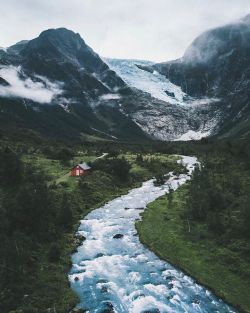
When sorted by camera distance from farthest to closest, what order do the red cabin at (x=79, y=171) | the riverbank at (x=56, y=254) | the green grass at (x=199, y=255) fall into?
the red cabin at (x=79, y=171) < the green grass at (x=199, y=255) < the riverbank at (x=56, y=254)

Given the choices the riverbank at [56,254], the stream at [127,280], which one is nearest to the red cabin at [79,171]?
the riverbank at [56,254]

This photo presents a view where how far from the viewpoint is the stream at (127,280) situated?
144ft

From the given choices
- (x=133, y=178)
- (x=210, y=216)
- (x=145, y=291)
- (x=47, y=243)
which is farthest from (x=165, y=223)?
(x=133, y=178)

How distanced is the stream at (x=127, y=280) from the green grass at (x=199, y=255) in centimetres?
115

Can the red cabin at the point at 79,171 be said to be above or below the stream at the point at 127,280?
above

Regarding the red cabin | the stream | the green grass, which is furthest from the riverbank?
the green grass

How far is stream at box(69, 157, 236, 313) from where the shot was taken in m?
43.8

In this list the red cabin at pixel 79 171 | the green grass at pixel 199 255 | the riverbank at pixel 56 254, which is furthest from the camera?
the red cabin at pixel 79 171

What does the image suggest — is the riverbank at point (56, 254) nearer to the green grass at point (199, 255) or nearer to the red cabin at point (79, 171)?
the red cabin at point (79, 171)

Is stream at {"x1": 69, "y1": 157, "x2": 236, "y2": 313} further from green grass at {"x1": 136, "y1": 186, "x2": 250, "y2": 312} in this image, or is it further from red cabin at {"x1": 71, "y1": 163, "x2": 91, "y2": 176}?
red cabin at {"x1": 71, "y1": 163, "x2": 91, "y2": 176}

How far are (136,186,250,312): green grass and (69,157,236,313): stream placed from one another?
1.15 m

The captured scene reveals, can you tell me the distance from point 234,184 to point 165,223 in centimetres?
2664

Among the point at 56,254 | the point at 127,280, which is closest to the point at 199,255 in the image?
the point at 127,280

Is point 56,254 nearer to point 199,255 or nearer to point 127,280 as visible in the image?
point 127,280
